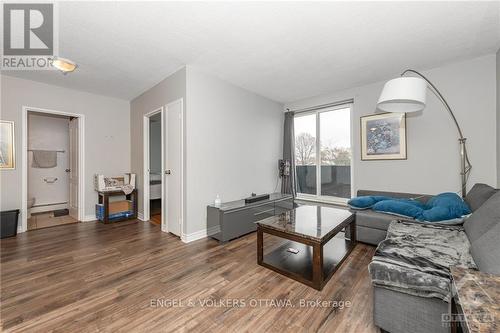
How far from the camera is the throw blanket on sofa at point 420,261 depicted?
1275 millimetres

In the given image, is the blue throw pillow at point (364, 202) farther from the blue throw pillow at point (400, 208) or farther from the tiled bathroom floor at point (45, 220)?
the tiled bathroom floor at point (45, 220)

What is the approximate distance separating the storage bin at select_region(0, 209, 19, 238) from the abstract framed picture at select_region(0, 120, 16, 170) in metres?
0.75

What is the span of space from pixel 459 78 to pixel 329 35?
2.17 metres

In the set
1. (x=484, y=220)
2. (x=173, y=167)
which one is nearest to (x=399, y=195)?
(x=484, y=220)

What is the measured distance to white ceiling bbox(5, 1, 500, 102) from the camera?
1.87 meters

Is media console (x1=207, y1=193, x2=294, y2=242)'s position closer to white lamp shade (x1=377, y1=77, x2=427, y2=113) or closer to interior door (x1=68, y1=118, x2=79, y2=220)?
white lamp shade (x1=377, y1=77, x2=427, y2=113)

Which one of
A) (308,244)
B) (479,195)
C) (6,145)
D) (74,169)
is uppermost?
(6,145)

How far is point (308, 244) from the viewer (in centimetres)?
193

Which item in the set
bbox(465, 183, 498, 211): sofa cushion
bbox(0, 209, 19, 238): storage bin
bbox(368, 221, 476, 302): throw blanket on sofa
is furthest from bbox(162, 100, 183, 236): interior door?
bbox(465, 183, 498, 211): sofa cushion

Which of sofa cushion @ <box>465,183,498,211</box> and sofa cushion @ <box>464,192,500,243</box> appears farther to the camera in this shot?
sofa cushion @ <box>465,183,498,211</box>

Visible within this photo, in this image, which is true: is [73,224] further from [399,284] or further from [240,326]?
[399,284]

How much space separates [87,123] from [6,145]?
1170mm

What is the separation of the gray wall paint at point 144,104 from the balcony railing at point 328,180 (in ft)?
10.0

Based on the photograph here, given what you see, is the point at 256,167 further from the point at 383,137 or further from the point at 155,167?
the point at 155,167
